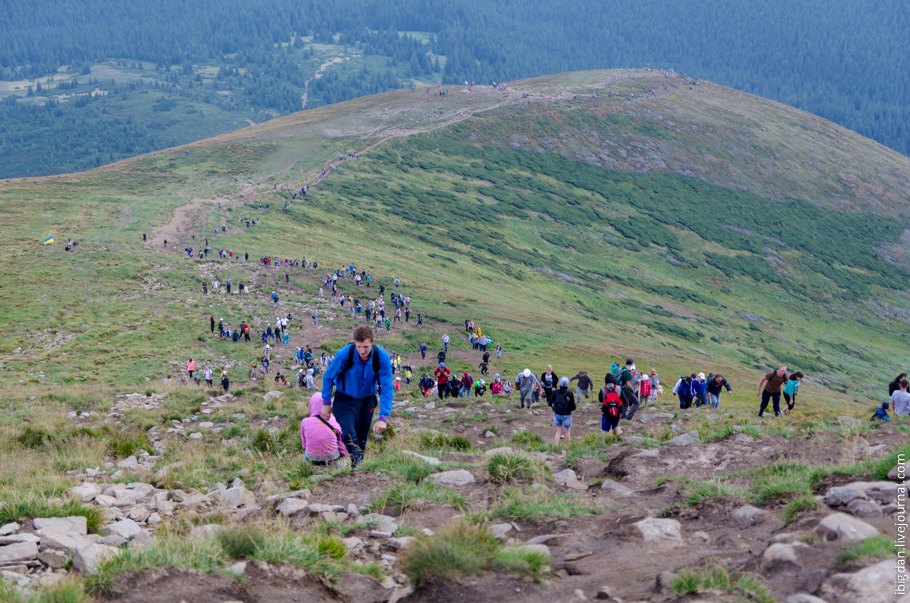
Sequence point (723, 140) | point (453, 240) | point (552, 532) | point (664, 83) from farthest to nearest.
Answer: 1. point (664, 83)
2. point (723, 140)
3. point (453, 240)
4. point (552, 532)

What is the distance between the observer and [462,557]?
6.57 metres

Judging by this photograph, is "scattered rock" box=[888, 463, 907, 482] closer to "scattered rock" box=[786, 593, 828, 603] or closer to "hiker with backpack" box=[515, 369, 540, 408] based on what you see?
"scattered rock" box=[786, 593, 828, 603]

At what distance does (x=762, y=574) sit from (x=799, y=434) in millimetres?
7686

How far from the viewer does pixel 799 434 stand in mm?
13242

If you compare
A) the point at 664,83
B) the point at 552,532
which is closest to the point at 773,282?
the point at 664,83

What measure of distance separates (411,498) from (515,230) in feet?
270

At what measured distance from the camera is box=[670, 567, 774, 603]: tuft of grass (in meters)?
5.80

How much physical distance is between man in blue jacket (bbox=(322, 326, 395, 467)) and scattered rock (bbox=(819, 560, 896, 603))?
18.9ft

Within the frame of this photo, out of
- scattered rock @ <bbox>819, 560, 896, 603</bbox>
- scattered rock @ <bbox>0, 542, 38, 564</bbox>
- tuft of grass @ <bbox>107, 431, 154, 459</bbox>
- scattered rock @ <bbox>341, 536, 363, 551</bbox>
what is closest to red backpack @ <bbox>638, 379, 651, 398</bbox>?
tuft of grass @ <bbox>107, 431, 154, 459</bbox>

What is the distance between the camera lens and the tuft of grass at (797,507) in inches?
301

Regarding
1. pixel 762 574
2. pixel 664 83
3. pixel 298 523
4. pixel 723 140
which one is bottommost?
pixel 298 523

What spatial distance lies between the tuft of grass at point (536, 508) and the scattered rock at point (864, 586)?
9.99ft

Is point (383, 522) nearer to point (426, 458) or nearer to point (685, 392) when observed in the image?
point (426, 458)

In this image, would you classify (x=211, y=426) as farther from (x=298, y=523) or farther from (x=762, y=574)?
(x=762, y=574)
